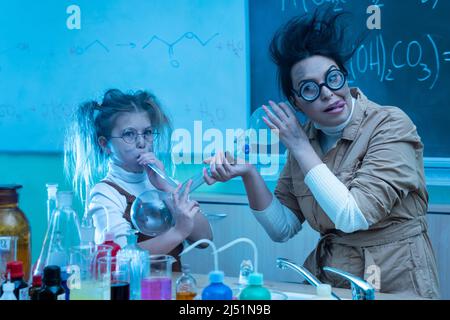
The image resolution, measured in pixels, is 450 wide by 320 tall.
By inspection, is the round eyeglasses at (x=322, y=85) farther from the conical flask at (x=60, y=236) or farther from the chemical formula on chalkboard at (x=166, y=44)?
the chemical formula on chalkboard at (x=166, y=44)

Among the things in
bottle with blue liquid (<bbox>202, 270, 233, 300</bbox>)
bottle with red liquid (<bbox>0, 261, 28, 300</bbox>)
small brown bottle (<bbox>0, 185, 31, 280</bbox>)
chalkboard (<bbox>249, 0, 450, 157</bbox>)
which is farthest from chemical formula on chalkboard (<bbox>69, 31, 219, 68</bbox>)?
bottle with blue liquid (<bbox>202, 270, 233, 300</bbox>)

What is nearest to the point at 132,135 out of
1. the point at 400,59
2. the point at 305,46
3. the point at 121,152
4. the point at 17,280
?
the point at 121,152

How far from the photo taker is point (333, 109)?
1.66 meters

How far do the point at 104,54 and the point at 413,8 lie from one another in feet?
4.76

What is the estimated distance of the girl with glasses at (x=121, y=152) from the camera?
180 cm

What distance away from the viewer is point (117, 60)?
287cm

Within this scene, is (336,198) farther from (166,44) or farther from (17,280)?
(166,44)

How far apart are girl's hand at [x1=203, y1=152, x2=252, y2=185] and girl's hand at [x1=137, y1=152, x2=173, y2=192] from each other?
177 mm

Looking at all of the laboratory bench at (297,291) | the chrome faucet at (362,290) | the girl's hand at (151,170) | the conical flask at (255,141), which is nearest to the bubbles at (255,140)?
the conical flask at (255,141)

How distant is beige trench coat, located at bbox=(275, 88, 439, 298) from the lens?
61.6 inches

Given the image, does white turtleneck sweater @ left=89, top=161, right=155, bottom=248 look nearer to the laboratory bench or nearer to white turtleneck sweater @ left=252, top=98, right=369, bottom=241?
the laboratory bench
